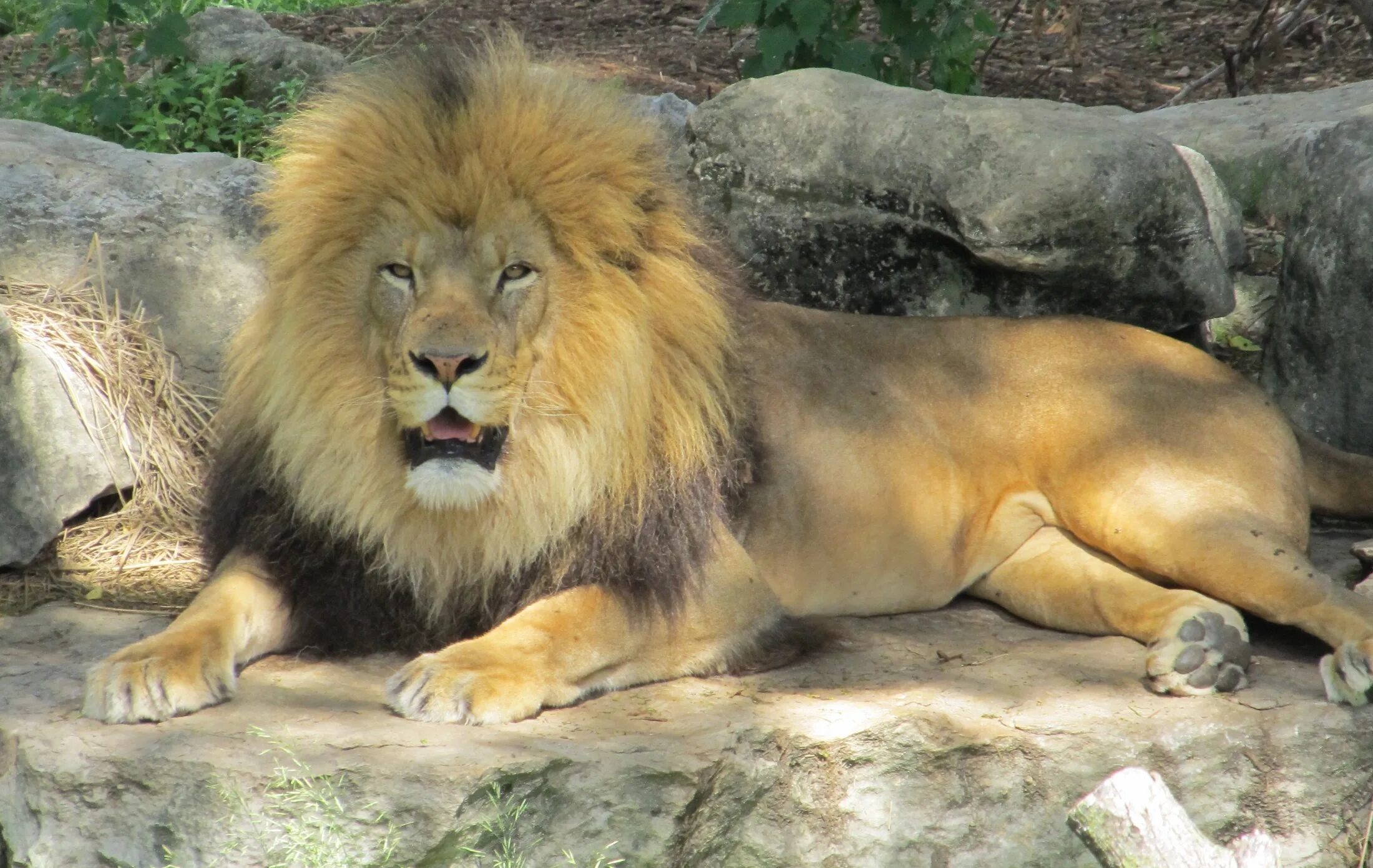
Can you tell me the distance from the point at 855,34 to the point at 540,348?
3564 mm

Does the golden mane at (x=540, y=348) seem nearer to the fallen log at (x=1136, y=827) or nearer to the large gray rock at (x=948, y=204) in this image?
the large gray rock at (x=948, y=204)

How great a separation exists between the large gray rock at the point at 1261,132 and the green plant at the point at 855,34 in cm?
74

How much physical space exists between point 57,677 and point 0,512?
33.8 inches

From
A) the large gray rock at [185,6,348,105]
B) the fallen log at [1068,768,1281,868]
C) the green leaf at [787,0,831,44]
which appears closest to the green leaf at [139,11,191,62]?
the large gray rock at [185,6,348,105]

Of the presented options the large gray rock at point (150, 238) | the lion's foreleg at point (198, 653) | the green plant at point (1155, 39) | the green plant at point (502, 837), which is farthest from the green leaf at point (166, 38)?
the green plant at point (1155, 39)

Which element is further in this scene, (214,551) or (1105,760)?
A: (214,551)

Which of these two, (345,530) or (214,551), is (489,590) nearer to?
(345,530)

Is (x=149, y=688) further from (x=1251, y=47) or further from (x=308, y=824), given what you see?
(x=1251, y=47)

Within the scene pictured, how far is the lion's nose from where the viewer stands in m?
3.13

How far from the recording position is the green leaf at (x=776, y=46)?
18.9ft

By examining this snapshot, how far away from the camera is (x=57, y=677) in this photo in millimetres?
3426

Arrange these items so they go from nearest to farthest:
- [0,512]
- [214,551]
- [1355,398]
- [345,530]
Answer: [345,530]
[214,551]
[0,512]
[1355,398]

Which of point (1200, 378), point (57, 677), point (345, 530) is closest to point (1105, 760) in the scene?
point (1200, 378)

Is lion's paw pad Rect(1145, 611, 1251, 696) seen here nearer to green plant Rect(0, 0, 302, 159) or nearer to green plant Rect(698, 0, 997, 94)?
green plant Rect(698, 0, 997, 94)
